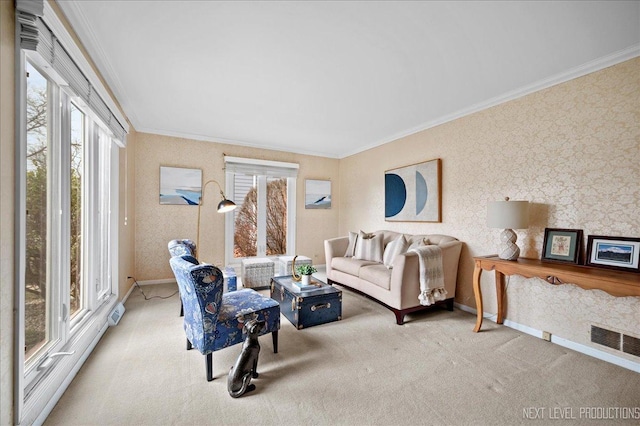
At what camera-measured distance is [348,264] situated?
4.03m

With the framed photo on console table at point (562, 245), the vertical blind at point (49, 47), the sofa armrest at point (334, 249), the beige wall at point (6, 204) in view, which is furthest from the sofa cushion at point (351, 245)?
the beige wall at point (6, 204)

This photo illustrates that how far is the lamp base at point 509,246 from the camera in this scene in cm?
269

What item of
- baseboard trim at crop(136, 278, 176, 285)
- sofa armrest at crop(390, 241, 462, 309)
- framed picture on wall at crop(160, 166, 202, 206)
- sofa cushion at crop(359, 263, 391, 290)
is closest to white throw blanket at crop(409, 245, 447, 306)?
sofa armrest at crop(390, 241, 462, 309)

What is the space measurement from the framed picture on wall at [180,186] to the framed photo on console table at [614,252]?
510 cm

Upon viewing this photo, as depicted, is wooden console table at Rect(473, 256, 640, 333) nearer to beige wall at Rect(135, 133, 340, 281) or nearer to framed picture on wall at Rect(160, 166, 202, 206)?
beige wall at Rect(135, 133, 340, 281)

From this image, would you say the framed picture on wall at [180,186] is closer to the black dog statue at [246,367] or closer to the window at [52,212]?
the window at [52,212]

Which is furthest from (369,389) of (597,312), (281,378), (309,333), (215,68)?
(215,68)

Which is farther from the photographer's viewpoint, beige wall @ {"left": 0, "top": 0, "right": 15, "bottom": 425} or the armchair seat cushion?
the armchair seat cushion

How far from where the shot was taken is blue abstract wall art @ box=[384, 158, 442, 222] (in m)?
3.85

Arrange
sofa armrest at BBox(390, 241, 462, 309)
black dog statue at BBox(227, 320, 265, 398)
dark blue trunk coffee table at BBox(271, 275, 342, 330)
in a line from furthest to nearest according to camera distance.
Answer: sofa armrest at BBox(390, 241, 462, 309)
dark blue trunk coffee table at BBox(271, 275, 342, 330)
black dog statue at BBox(227, 320, 265, 398)

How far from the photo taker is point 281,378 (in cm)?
199

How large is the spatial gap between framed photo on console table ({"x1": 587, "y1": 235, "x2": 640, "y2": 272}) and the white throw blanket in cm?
126

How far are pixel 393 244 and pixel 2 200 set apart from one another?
11.9 feet

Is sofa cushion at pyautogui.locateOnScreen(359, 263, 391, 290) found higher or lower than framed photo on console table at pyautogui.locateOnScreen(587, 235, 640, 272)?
lower
